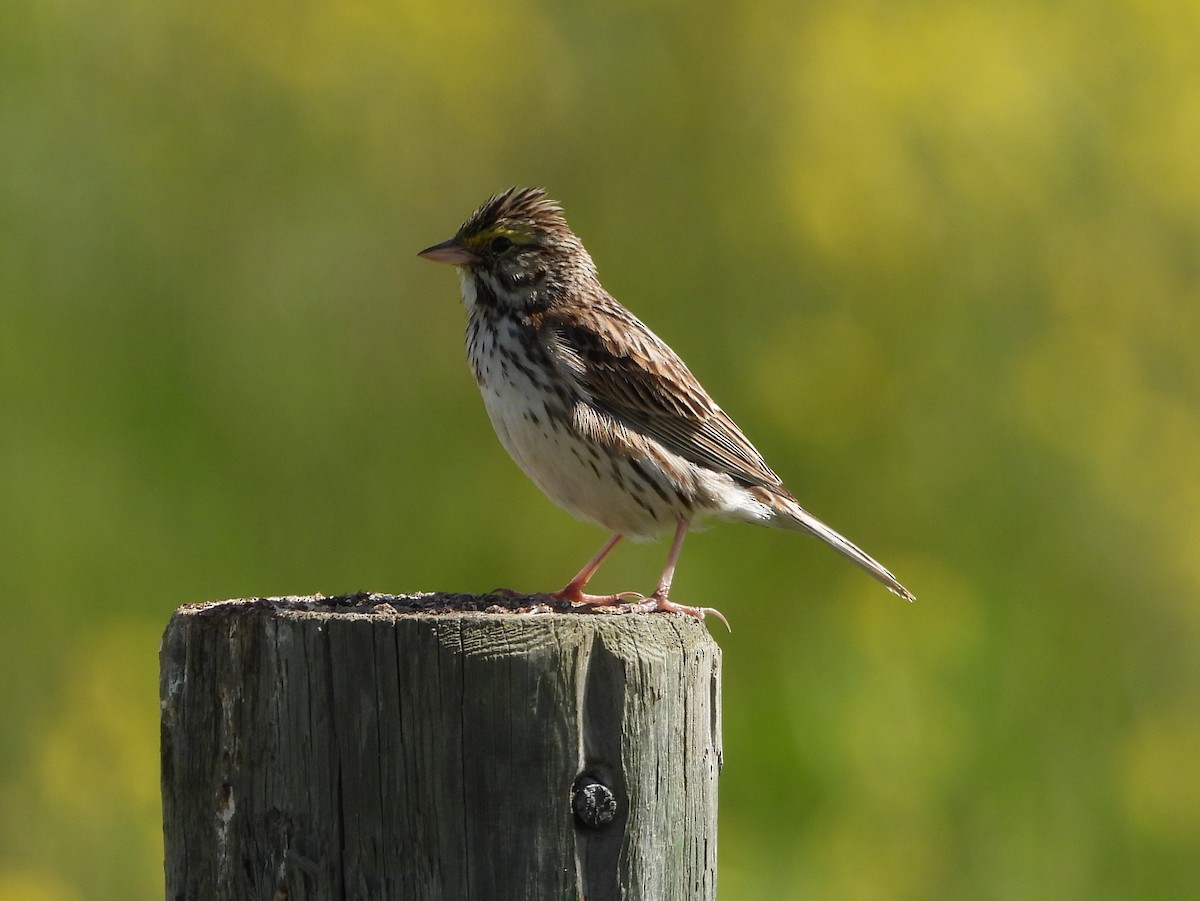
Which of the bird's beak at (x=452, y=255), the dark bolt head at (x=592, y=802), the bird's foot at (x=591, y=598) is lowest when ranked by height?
the dark bolt head at (x=592, y=802)

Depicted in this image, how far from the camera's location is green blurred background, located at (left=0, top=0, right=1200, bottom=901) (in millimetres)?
6918

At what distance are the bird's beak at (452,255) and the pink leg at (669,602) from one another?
1.20 meters

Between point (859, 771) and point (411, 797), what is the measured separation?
4.25 metres

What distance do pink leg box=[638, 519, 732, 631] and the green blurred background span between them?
172cm

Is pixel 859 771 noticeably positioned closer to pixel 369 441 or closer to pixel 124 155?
pixel 369 441

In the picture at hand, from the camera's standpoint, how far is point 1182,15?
8.77 meters

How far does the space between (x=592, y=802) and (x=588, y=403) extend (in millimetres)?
2487

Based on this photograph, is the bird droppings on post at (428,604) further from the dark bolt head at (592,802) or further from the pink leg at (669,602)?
the dark bolt head at (592,802)

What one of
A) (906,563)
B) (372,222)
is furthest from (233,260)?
(906,563)

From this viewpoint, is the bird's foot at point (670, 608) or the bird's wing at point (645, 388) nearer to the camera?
the bird's foot at point (670, 608)

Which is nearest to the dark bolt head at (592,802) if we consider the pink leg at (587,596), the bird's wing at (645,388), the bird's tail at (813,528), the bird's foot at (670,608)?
the bird's foot at (670,608)

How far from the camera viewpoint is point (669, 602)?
508 cm

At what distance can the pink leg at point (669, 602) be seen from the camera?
14.8 feet

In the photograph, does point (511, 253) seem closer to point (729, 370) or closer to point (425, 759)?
point (729, 370)
